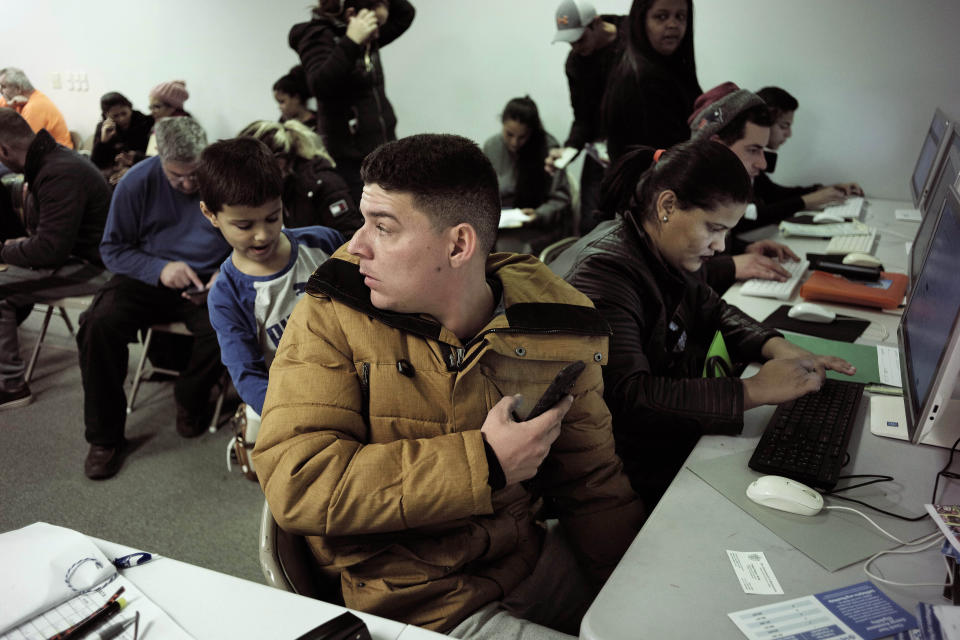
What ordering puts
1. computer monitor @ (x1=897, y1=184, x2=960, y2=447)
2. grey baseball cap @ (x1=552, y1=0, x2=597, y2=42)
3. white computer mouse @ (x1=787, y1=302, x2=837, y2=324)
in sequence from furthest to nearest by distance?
grey baseball cap @ (x1=552, y1=0, x2=597, y2=42), white computer mouse @ (x1=787, y1=302, x2=837, y2=324), computer monitor @ (x1=897, y1=184, x2=960, y2=447)

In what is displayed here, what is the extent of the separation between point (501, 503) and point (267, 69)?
5.15 metres

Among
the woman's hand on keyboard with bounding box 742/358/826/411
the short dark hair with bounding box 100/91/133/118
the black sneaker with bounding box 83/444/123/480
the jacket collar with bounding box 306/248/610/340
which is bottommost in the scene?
the black sneaker with bounding box 83/444/123/480

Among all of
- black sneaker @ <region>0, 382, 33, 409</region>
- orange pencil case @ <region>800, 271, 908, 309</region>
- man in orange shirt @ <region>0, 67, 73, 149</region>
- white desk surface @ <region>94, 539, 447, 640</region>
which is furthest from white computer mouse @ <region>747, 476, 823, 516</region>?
man in orange shirt @ <region>0, 67, 73, 149</region>

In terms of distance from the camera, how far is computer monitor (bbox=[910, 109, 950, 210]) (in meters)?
2.52

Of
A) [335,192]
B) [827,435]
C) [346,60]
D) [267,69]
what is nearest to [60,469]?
[335,192]

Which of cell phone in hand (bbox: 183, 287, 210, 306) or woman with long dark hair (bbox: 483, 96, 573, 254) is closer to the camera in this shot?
cell phone in hand (bbox: 183, 287, 210, 306)

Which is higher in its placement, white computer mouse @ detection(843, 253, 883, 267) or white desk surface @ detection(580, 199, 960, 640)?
white computer mouse @ detection(843, 253, 883, 267)

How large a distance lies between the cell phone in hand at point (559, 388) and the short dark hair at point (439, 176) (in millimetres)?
305

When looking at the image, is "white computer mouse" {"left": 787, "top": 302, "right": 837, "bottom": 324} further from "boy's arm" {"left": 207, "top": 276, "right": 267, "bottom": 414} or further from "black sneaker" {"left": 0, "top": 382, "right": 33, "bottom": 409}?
"black sneaker" {"left": 0, "top": 382, "right": 33, "bottom": 409}

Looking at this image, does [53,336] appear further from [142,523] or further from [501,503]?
[501,503]

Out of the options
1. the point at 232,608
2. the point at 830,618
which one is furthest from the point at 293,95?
the point at 830,618

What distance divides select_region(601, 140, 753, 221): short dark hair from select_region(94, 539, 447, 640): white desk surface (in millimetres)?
1122

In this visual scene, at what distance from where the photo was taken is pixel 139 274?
2590 millimetres

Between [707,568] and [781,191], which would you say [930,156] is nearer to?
[781,191]
